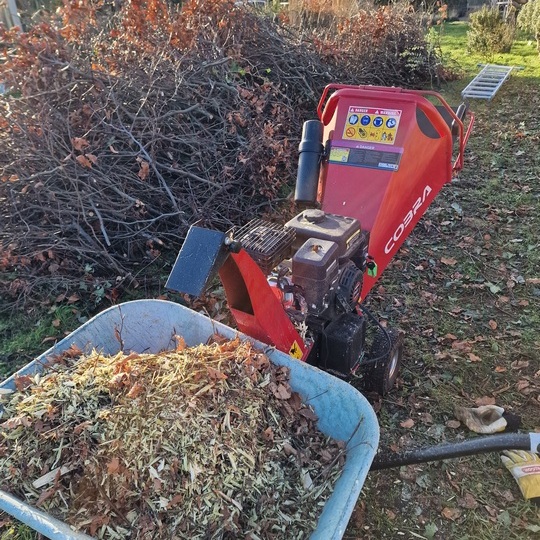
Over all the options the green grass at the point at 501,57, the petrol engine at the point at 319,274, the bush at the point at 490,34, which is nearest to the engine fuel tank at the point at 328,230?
the petrol engine at the point at 319,274

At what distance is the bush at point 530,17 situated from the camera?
9938 millimetres

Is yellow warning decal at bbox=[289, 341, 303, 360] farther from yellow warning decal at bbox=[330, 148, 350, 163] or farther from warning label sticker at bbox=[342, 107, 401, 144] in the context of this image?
warning label sticker at bbox=[342, 107, 401, 144]

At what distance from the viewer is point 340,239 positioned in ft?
7.56

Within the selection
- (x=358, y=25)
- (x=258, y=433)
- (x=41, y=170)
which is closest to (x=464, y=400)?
(x=258, y=433)

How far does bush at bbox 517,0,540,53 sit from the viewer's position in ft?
32.6

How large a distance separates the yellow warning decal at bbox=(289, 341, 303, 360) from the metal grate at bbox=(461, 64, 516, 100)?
6.52 metres

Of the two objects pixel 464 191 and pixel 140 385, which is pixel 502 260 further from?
pixel 140 385

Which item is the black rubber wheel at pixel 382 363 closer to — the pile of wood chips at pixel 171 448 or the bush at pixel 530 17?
the pile of wood chips at pixel 171 448

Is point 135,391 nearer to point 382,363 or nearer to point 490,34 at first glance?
point 382,363

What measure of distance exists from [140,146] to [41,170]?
72 centimetres

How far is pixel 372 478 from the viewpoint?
2.58m

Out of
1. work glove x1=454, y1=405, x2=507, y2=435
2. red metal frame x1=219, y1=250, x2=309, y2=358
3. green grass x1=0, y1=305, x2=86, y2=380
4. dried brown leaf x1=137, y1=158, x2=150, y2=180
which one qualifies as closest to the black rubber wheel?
work glove x1=454, y1=405, x2=507, y2=435

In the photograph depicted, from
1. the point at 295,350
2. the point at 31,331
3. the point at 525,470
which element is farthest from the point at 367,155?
the point at 31,331

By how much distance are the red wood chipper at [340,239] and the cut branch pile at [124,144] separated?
1.41 metres
